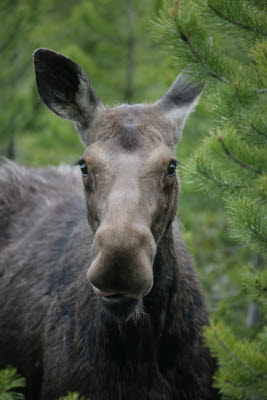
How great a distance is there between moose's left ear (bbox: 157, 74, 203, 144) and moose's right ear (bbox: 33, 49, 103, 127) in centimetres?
66

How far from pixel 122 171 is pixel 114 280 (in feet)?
2.82

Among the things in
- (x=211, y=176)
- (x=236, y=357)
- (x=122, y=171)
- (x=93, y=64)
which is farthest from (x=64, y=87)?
(x=93, y=64)

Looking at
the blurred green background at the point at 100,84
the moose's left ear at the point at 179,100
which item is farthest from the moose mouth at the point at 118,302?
the blurred green background at the point at 100,84

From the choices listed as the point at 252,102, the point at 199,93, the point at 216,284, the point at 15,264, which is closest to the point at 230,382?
the point at 252,102

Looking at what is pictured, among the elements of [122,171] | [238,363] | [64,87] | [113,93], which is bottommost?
[113,93]

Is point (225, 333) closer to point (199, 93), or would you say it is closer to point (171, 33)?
point (171, 33)

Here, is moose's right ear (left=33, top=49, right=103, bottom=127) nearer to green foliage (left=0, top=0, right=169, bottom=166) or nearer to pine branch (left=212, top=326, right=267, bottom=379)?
pine branch (left=212, top=326, right=267, bottom=379)

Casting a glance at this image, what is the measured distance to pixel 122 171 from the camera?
131 inches

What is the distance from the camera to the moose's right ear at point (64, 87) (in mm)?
4051

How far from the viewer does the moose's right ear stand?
4.05 metres

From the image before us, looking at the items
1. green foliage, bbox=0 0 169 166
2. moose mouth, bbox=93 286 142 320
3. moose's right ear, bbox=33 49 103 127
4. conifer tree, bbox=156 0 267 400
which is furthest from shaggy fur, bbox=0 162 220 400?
green foliage, bbox=0 0 169 166

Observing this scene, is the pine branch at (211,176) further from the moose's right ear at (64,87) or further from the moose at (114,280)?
the moose's right ear at (64,87)

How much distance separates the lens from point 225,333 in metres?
2.68

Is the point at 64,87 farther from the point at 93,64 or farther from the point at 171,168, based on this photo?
the point at 93,64
